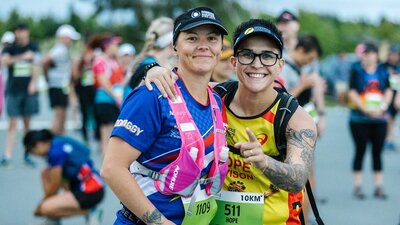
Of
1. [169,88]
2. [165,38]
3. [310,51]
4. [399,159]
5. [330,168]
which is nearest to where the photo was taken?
[169,88]

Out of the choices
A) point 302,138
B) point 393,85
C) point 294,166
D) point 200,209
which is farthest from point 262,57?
point 393,85

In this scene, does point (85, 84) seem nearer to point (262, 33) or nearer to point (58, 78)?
point (58, 78)

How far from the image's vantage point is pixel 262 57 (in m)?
3.14

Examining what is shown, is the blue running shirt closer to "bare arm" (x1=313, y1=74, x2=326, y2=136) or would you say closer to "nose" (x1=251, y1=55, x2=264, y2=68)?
"bare arm" (x1=313, y1=74, x2=326, y2=136)

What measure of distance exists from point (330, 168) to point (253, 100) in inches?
296

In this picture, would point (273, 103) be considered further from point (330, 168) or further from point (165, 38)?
point (330, 168)

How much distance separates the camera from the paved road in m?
7.10

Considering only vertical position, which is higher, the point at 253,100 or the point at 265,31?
the point at 265,31

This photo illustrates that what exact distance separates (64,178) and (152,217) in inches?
144

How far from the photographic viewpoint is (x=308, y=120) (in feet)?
10.4

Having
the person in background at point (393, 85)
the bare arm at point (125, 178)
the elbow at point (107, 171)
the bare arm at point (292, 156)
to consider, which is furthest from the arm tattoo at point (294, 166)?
the person in background at point (393, 85)

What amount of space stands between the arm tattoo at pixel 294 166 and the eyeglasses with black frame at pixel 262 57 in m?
0.33

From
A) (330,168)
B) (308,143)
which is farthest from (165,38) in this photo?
(330,168)

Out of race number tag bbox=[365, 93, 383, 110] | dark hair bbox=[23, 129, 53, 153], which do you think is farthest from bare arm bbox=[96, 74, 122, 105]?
race number tag bbox=[365, 93, 383, 110]
